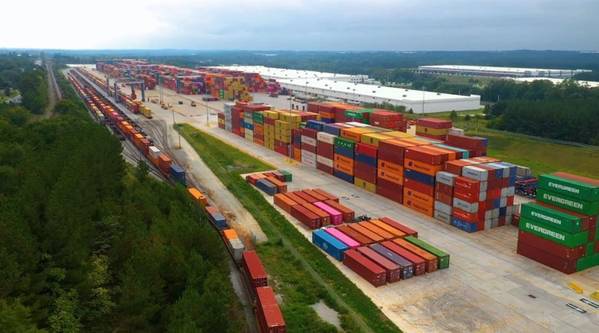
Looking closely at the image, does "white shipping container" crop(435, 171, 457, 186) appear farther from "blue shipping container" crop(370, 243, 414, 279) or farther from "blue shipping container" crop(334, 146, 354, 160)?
"blue shipping container" crop(334, 146, 354, 160)

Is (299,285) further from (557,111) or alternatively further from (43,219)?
(557,111)

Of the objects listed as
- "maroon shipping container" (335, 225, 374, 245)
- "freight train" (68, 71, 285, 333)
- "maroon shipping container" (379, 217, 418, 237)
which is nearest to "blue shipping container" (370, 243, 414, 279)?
"maroon shipping container" (335, 225, 374, 245)

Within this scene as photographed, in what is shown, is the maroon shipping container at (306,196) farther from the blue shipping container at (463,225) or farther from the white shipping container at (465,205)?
the white shipping container at (465,205)

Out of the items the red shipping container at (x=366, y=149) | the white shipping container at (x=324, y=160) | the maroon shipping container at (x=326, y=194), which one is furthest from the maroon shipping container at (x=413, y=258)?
the white shipping container at (x=324, y=160)

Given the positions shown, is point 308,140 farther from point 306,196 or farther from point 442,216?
point 442,216

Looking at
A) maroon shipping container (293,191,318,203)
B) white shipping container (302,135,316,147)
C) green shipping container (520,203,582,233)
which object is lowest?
maroon shipping container (293,191,318,203)

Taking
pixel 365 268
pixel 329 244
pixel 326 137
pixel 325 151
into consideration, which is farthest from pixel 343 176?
pixel 365 268
